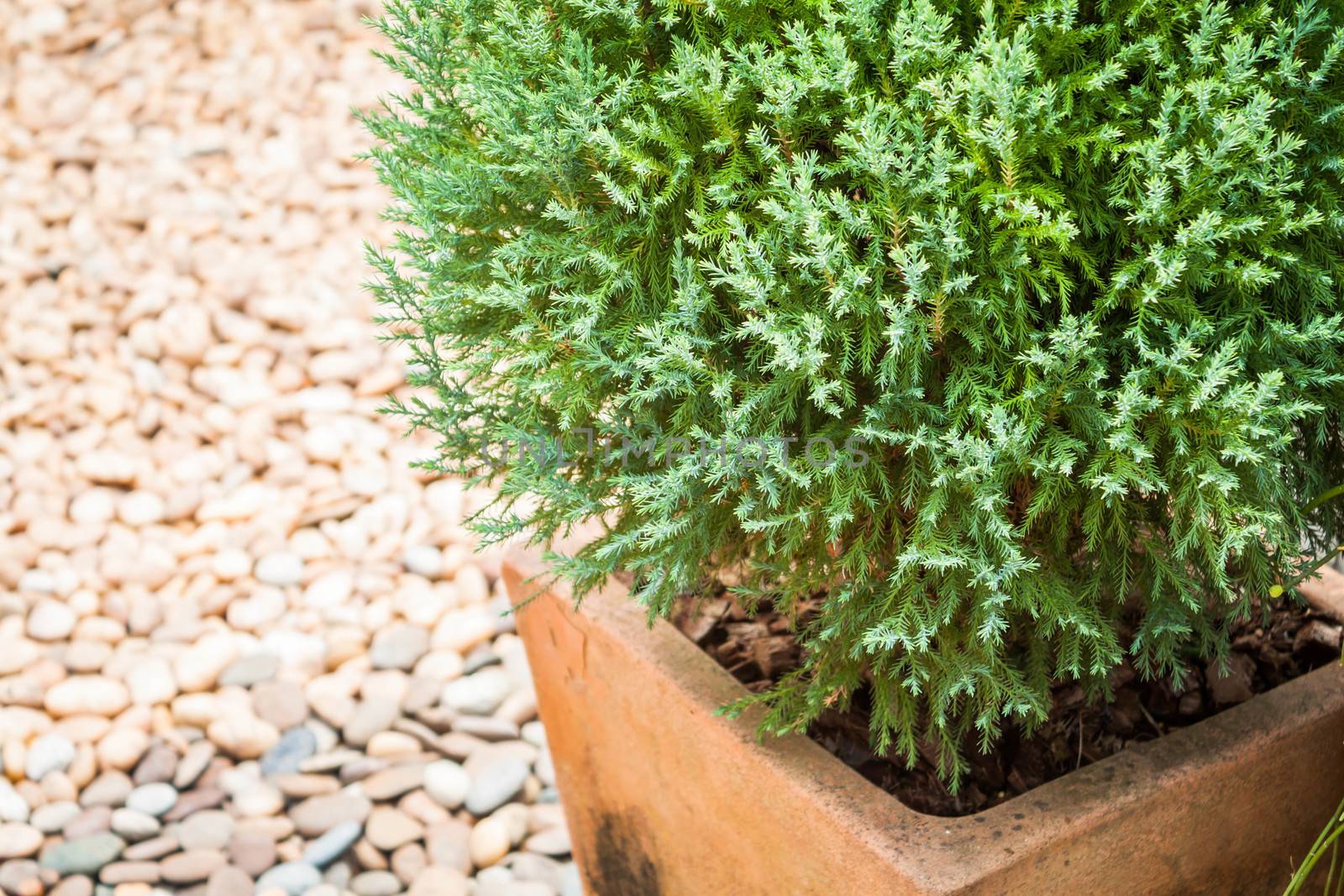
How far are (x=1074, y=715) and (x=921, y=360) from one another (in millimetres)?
722

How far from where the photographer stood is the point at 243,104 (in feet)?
16.1

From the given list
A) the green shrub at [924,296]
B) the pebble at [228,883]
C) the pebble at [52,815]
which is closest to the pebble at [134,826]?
the pebble at [52,815]

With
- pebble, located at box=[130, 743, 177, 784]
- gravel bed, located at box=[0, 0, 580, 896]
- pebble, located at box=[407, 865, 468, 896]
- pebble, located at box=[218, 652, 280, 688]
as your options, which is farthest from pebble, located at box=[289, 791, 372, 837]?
pebble, located at box=[218, 652, 280, 688]

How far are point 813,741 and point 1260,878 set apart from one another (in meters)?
0.64

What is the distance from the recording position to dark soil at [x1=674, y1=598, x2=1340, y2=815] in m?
1.74

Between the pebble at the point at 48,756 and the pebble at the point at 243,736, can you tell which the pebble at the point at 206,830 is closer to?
the pebble at the point at 243,736

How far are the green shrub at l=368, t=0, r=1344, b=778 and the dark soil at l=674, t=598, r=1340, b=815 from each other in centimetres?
15

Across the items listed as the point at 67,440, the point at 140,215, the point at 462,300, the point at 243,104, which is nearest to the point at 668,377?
the point at 462,300

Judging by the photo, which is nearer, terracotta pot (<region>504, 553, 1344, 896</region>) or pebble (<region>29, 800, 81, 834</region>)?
terracotta pot (<region>504, 553, 1344, 896</region>)

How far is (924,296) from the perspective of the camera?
4.25ft

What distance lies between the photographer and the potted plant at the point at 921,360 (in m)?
1.27

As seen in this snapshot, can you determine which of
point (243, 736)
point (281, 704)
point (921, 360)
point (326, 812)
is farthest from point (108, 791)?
point (921, 360)

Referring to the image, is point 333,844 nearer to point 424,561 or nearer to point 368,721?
point 368,721

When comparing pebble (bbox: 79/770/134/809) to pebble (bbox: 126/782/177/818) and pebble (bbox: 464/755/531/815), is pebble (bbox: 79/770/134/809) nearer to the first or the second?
pebble (bbox: 126/782/177/818)
